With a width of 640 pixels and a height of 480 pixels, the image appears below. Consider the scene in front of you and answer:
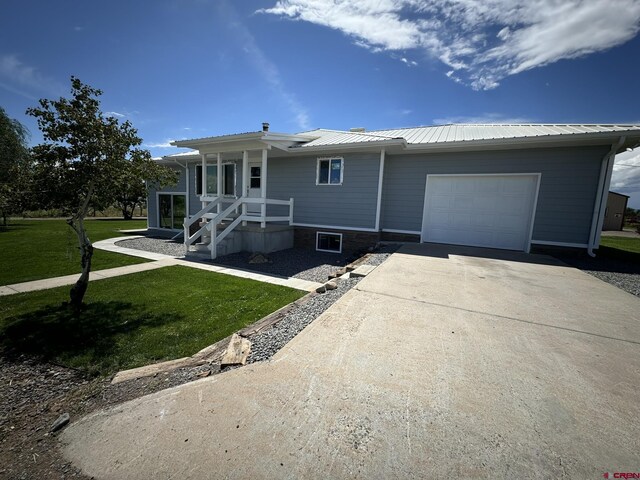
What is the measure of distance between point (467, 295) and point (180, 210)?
49.7 ft

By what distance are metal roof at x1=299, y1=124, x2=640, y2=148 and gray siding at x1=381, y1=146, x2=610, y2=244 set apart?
538mm

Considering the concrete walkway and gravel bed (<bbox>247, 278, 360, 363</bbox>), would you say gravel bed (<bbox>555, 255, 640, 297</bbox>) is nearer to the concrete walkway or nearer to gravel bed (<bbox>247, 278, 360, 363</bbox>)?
gravel bed (<bbox>247, 278, 360, 363</bbox>)

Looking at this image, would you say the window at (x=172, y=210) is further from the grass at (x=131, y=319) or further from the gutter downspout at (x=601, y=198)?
the gutter downspout at (x=601, y=198)

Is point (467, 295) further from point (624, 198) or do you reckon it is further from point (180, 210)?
point (624, 198)

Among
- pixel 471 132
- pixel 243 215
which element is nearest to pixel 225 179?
pixel 243 215

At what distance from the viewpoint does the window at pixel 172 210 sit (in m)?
14.9

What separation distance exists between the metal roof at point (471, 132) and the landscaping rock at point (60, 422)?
340 inches

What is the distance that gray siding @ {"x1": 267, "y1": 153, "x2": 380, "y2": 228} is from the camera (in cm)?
926

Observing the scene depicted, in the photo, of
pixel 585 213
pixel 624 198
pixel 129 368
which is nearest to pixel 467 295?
pixel 129 368

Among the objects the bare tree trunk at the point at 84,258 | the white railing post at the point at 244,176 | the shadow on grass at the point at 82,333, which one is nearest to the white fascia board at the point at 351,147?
the white railing post at the point at 244,176

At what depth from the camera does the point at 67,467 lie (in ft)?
5.11

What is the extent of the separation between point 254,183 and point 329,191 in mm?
3520

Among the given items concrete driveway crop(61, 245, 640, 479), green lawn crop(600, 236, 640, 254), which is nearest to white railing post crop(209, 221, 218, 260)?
concrete driveway crop(61, 245, 640, 479)

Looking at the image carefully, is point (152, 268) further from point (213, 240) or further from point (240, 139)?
point (240, 139)
